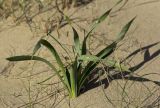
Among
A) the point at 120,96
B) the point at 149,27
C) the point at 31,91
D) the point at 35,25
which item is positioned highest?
the point at 35,25

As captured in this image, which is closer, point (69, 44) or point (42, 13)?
point (69, 44)

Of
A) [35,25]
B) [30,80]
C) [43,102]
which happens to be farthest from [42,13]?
[43,102]

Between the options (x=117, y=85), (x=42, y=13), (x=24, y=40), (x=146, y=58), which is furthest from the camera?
(x=42, y=13)

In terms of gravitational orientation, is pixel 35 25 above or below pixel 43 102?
above

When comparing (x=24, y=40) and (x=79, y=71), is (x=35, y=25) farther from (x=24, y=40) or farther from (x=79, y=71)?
(x=79, y=71)

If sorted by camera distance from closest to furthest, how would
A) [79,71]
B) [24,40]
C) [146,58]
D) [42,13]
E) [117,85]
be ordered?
[79,71] < [117,85] < [146,58] < [24,40] < [42,13]

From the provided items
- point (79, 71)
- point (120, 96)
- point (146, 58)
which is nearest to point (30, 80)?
point (79, 71)

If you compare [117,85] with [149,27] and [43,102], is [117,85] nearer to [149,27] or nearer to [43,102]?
[43,102]
